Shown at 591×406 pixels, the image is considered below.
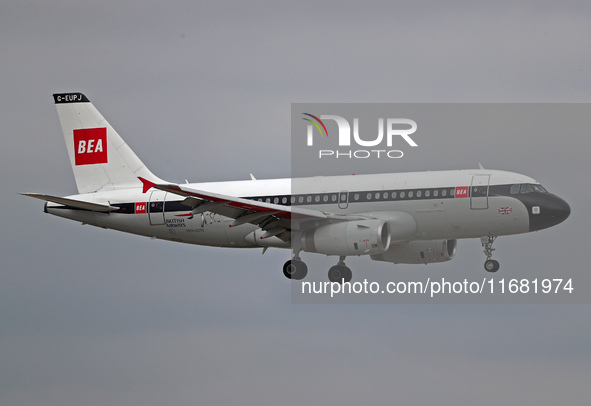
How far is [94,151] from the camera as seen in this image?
211 feet

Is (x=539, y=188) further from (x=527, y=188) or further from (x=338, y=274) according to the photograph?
(x=338, y=274)

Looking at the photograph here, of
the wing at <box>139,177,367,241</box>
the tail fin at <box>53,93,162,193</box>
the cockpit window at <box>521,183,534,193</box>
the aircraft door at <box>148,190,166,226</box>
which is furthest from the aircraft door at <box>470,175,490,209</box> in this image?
the tail fin at <box>53,93,162,193</box>

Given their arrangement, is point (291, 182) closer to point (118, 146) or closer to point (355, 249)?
point (355, 249)

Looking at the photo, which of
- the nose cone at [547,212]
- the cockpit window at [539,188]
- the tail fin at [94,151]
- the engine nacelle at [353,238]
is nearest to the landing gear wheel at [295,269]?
the engine nacelle at [353,238]

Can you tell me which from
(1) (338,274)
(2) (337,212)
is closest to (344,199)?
(2) (337,212)

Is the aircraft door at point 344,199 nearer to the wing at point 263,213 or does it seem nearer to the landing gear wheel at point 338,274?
the wing at point 263,213

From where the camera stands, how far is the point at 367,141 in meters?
61.3

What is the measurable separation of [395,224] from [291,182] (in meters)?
6.20

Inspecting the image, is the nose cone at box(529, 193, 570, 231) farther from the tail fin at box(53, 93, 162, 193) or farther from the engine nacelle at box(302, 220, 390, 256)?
the tail fin at box(53, 93, 162, 193)

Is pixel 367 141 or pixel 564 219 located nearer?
pixel 564 219

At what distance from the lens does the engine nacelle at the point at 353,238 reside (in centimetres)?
5378

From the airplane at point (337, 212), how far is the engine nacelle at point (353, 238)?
0.16ft

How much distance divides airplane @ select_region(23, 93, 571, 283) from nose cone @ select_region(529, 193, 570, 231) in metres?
0.05

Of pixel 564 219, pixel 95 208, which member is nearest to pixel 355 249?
pixel 564 219
